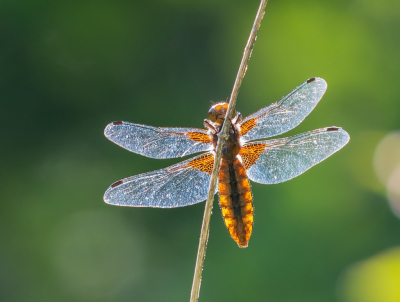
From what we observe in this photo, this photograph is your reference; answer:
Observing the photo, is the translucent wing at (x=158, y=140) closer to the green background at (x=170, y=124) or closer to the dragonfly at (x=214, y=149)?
the dragonfly at (x=214, y=149)

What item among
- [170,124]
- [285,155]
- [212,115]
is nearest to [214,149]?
[212,115]

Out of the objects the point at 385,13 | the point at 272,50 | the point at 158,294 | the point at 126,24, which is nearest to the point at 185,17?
the point at 126,24

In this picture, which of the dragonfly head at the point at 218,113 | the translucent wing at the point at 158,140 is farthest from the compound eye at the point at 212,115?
the translucent wing at the point at 158,140

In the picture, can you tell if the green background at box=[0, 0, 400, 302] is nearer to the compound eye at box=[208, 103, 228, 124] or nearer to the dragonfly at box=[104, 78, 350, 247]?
the dragonfly at box=[104, 78, 350, 247]

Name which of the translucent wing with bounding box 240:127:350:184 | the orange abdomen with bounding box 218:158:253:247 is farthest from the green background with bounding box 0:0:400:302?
the orange abdomen with bounding box 218:158:253:247

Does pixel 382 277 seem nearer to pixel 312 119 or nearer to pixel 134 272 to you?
pixel 312 119
